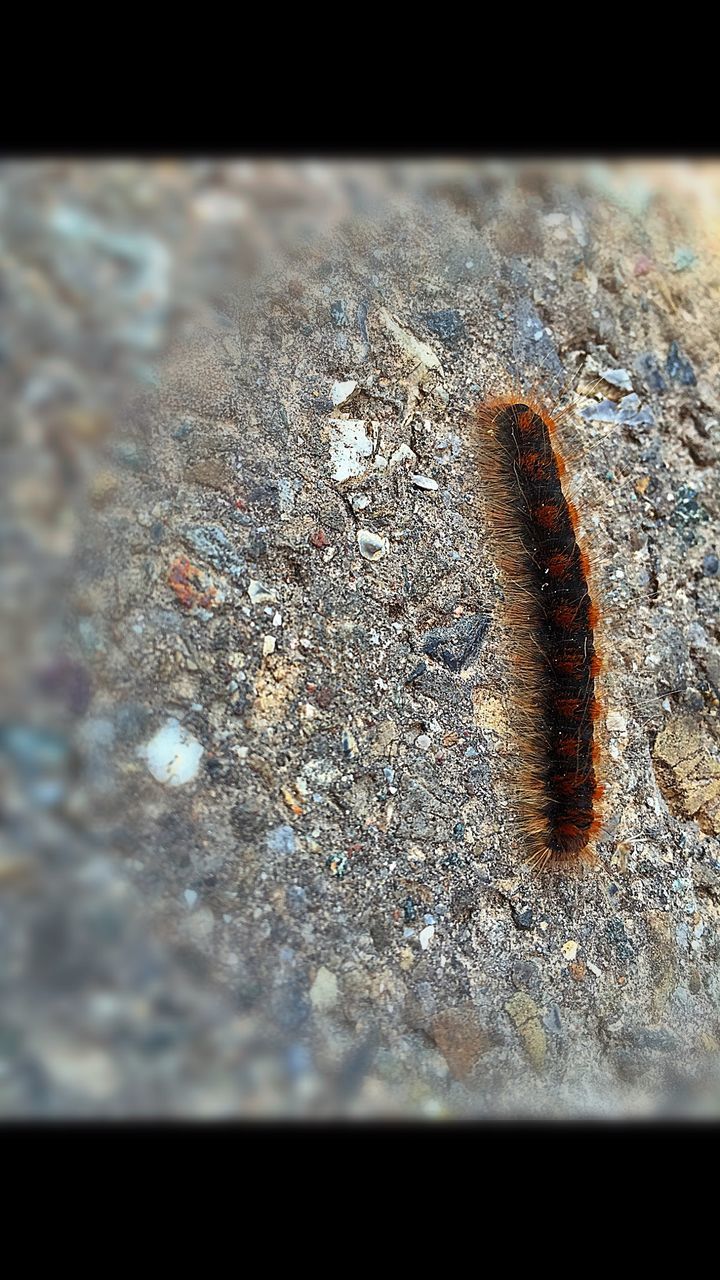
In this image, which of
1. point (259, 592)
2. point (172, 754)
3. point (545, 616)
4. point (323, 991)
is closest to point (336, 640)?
point (259, 592)

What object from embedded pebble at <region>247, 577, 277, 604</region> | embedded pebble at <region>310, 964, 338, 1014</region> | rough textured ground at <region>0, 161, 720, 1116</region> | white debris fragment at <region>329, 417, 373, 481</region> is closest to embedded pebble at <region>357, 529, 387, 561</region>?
rough textured ground at <region>0, 161, 720, 1116</region>

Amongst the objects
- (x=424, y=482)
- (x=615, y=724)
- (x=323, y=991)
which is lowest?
(x=323, y=991)

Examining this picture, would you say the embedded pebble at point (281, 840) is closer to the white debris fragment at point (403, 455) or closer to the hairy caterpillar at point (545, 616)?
the hairy caterpillar at point (545, 616)

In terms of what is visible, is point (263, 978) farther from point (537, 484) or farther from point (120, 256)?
point (120, 256)

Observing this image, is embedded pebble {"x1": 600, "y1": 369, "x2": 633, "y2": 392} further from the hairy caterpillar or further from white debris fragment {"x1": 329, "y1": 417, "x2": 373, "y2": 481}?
white debris fragment {"x1": 329, "y1": 417, "x2": 373, "y2": 481}

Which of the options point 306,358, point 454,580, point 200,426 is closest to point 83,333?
point 200,426

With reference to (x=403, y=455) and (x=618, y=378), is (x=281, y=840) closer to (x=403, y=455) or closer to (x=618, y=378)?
(x=403, y=455)
